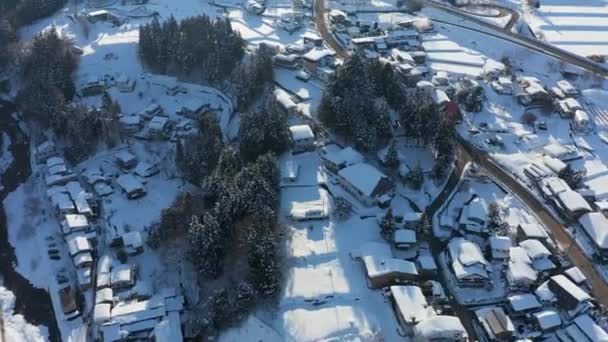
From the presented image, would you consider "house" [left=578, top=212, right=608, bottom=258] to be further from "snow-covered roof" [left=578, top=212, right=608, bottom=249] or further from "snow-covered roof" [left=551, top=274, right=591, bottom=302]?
"snow-covered roof" [left=551, top=274, right=591, bottom=302]

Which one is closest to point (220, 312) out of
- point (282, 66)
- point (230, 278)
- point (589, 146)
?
point (230, 278)

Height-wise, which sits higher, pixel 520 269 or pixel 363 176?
pixel 363 176

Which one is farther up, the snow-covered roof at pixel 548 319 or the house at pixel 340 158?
the house at pixel 340 158

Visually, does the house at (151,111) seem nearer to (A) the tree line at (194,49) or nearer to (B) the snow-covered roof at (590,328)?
(A) the tree line at (194,49)

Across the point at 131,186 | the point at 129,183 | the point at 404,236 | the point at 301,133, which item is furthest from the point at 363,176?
the point at 129,183

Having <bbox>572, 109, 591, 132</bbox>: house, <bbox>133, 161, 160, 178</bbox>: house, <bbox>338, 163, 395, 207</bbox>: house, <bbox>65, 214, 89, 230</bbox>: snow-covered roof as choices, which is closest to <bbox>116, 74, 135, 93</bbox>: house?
<bbox>133, 161, 160, 178</bbox>: house

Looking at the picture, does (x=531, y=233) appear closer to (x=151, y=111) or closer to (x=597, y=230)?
(x=597, y=230)

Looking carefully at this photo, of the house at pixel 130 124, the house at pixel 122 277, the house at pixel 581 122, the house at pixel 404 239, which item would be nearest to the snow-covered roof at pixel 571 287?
the house at pixel 404 239

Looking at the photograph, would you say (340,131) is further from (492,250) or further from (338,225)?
(492,250)
